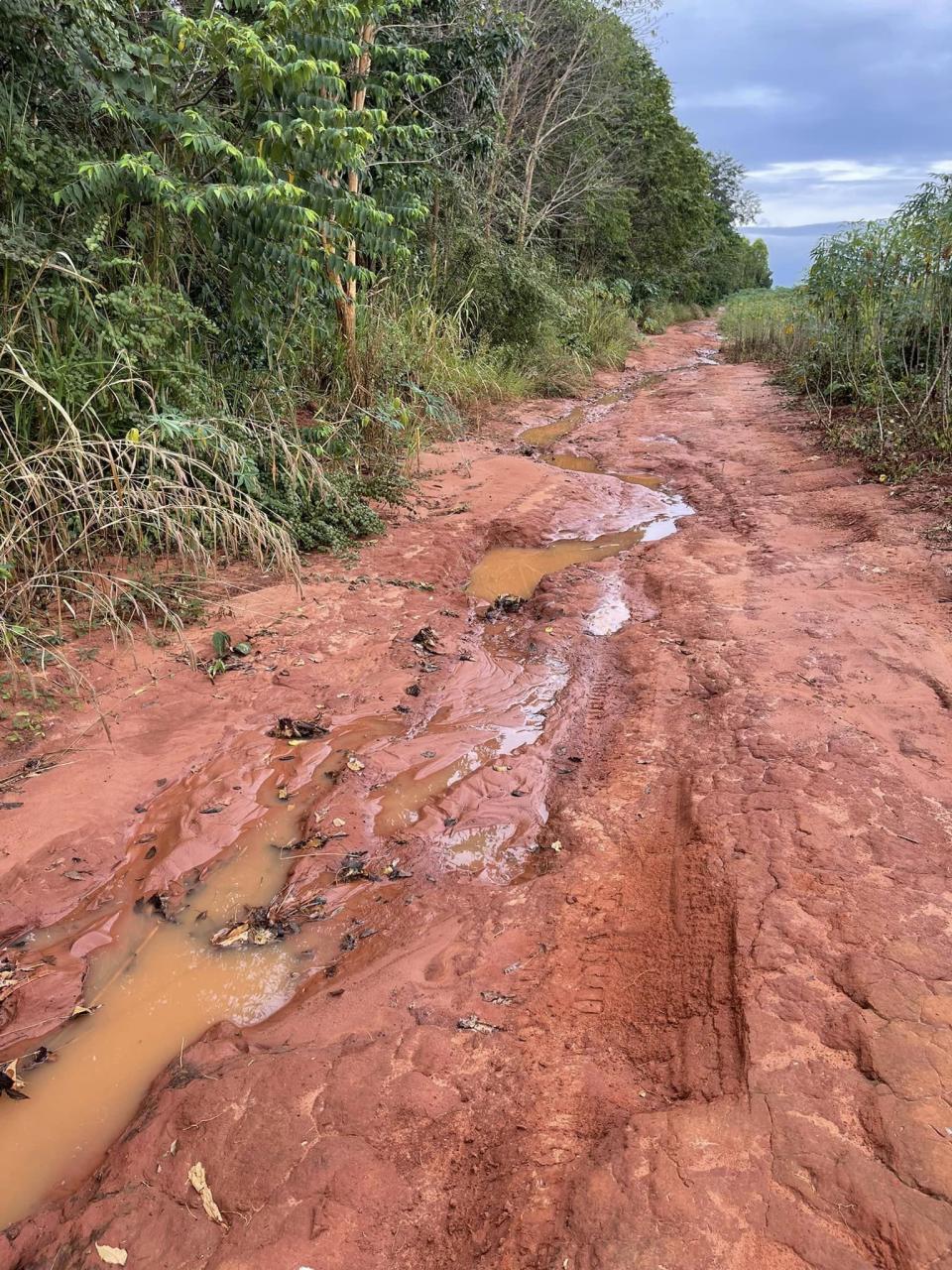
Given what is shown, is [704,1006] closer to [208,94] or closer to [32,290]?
[32,290]

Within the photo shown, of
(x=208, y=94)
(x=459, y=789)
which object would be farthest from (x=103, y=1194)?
(x=208, y=94)

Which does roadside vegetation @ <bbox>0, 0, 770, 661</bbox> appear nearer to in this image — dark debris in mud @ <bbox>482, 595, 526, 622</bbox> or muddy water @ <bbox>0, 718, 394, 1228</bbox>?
dark debris in mud @ <bbox>482, 595, 526, 622</bbox>

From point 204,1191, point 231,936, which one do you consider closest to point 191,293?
point 231,936

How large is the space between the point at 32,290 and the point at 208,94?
82.9 inches

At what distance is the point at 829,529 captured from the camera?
18.5 ft

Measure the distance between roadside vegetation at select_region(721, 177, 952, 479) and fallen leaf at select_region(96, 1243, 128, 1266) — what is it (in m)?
7.11

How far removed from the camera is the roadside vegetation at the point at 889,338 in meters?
6.62

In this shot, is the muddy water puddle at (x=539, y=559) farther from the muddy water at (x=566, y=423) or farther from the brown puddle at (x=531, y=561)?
the muddy water at (x=566, y=423)

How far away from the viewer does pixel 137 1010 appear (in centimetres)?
211

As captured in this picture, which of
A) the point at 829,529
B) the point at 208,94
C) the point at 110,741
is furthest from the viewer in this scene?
the point at 829,529

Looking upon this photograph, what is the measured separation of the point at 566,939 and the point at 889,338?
8268mm

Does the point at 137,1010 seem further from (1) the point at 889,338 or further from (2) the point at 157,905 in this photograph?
(1) the point at 889,338

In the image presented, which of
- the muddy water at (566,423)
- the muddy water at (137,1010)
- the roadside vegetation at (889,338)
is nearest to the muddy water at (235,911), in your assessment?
the muddy water at (137,1010)

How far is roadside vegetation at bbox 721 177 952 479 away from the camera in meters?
6.62
